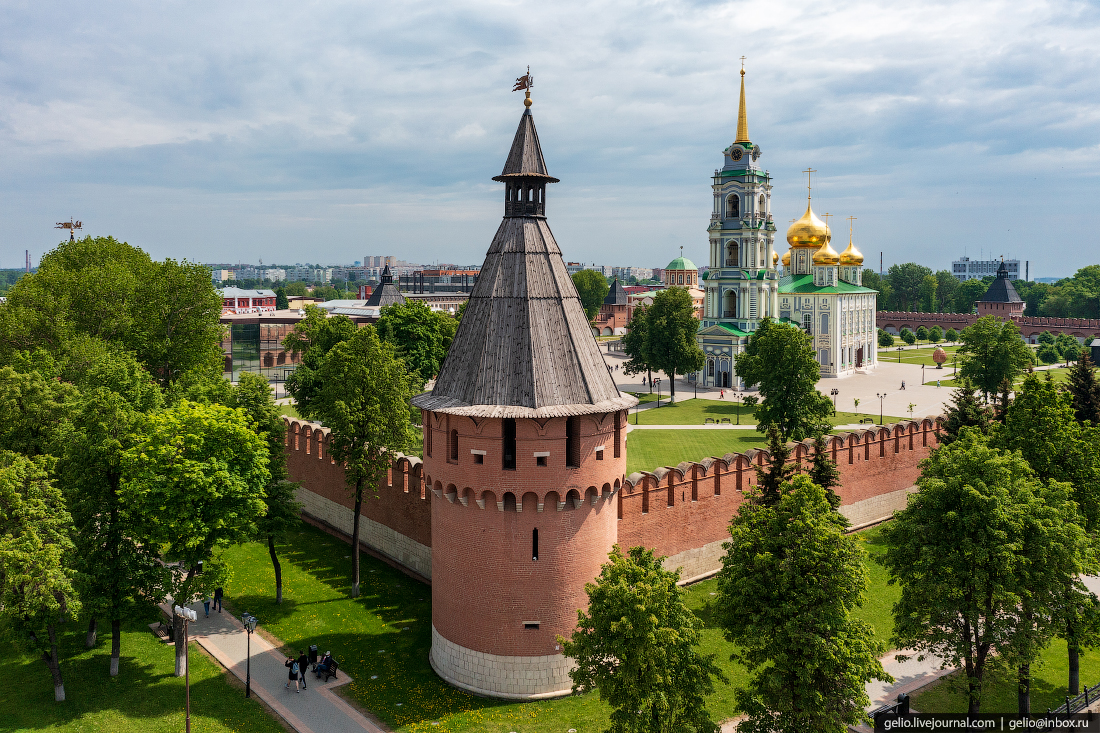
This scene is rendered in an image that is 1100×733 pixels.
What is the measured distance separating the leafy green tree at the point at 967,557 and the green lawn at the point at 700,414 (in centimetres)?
4322

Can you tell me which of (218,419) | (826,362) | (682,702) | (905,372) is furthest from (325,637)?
(905,372)

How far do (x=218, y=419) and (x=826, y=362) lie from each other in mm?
82337

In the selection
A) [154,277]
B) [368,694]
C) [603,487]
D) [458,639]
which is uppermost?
[154,277]

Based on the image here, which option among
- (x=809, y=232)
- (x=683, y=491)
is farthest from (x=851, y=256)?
(x=683, y=491)

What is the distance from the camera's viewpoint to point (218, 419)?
26.3 meters

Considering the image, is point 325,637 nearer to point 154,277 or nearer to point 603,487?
point 603,487

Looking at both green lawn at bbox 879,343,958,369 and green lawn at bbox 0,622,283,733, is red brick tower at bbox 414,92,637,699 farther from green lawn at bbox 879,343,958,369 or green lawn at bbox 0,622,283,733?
green lawn at bbox 879,343,958,369

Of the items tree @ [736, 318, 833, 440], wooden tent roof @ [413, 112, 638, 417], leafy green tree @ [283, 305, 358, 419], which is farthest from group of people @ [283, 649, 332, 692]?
tree @ [736, 318, 833, 440]

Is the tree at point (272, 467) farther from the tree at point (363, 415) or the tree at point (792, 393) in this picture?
the tree at point (792, 393)

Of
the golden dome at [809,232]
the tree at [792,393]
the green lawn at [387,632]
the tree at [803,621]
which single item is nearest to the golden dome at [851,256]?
the golden dome at [809,232]

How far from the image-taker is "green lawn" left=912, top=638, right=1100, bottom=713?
22.4 metres

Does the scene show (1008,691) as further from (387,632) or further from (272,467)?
(272,467)

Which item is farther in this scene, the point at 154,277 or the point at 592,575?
the point at 154,277

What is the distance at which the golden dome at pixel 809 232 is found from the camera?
102500 mm
